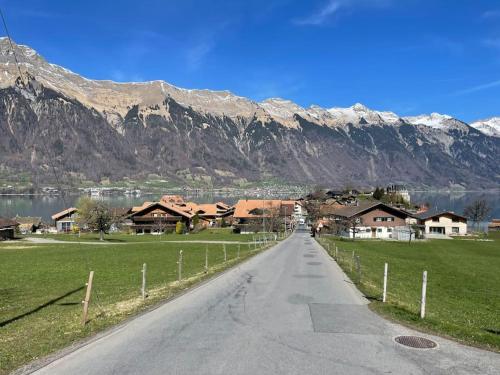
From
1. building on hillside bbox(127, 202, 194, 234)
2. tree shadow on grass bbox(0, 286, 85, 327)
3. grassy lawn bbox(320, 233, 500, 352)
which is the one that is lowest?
tree shadow on grass bbox(0, 286, 85, 327)

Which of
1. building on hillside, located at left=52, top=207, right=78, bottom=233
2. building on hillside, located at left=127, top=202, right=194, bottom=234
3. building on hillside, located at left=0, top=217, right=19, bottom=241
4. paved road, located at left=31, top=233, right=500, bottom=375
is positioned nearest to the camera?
paved road, located at left=31, top=233, right=500, bottom=375

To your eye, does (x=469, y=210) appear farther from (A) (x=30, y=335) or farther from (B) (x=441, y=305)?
(A) (x=30, y=335)

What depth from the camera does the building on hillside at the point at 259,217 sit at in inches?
5374

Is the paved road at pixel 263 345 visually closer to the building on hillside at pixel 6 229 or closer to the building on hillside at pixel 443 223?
the building on hillside at pixel 6 229

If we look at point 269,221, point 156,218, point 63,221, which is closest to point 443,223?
point 269,221

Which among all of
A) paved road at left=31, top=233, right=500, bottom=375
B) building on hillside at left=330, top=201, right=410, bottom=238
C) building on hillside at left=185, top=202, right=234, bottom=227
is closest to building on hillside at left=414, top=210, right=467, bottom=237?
building on hillside at left=330, top=201, right=410, bottom=238

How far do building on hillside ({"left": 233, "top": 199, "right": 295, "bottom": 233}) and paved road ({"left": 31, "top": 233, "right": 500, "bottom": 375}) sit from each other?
353 feet

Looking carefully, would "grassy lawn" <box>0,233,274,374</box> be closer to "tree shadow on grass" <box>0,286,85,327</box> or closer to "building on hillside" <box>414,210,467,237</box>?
"tree shadow on grass" <box>0,286,85,327</box>

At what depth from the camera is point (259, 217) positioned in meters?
144

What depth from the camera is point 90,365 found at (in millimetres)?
12008

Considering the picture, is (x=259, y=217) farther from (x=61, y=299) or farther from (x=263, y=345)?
(x=263, y=345)

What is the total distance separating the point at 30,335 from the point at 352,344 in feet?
32.8

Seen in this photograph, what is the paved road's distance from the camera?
38.8 ft

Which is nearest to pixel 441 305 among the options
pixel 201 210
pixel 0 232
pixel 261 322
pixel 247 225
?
pixel 261 322
